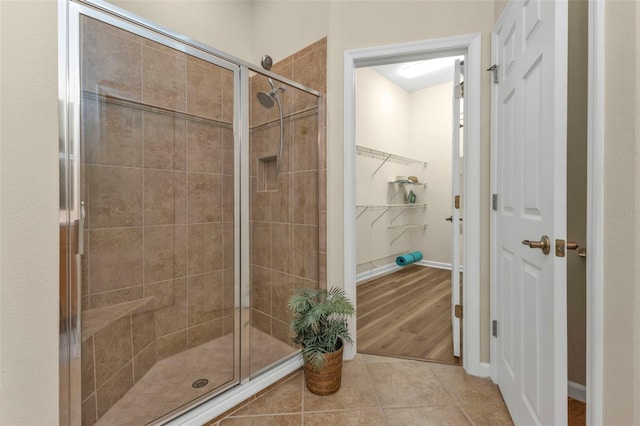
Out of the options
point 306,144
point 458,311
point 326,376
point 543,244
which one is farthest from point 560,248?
point 306,144

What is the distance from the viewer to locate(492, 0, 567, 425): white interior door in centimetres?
97

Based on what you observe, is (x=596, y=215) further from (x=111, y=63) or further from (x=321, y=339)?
(x=111, y=63)

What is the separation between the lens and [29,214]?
35.7 inches

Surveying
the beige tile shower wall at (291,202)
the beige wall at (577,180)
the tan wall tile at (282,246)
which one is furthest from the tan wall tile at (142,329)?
the beige wall at (577,180)

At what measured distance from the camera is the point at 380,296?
3230 mm

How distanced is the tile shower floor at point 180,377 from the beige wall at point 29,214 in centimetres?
39

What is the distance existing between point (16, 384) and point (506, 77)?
90.5 inches

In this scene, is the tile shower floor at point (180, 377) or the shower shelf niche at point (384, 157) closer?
the tile shower floor at point (180, 377)

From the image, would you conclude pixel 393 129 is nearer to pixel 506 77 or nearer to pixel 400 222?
pixel 400 222

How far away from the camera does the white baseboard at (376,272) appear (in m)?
3.76

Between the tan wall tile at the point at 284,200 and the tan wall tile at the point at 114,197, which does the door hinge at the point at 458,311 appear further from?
the tan wall tile at the point at 114,197

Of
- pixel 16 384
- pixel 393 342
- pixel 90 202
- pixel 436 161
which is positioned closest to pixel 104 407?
pixel 16 384

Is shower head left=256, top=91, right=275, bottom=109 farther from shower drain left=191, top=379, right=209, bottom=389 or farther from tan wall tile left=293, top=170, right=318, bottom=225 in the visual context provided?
shower drain left=191, top=379, right=209, bottom=389

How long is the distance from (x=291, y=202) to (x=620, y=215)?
157 cm
